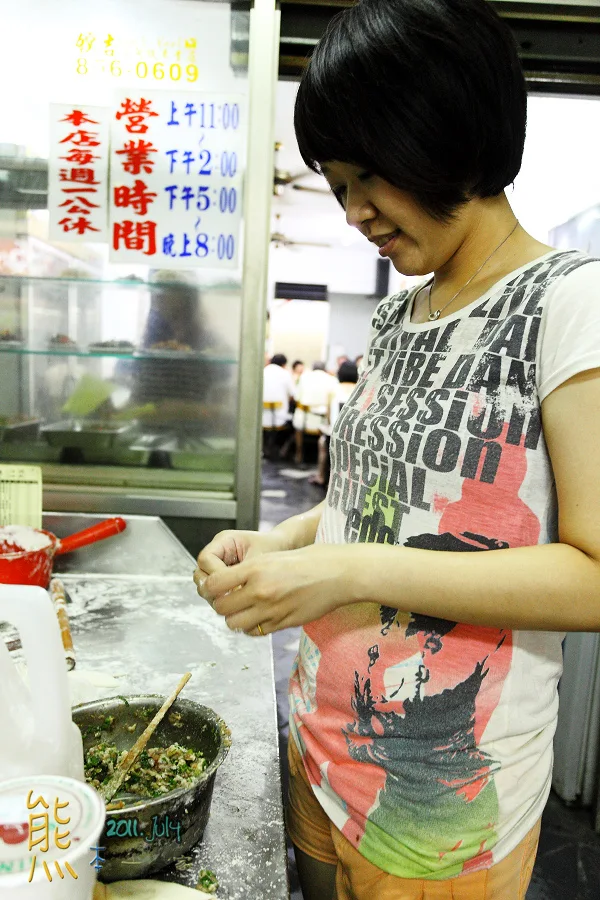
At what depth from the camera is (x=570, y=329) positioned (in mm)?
741

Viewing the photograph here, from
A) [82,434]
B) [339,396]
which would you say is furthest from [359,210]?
[339,396]

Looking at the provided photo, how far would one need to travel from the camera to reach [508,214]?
921 mm

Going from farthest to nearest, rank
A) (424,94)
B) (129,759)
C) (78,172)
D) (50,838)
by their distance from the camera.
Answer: (78,172), (129,759), (424,94), (50,838)

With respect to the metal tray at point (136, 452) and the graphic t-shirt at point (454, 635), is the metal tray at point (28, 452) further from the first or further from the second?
the graphic t-shirt at point (454, 635)

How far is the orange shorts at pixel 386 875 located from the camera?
875mm

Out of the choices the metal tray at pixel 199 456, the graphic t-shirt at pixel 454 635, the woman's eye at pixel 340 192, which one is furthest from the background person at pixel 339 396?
the graphic t-shirt at pixel 454 635

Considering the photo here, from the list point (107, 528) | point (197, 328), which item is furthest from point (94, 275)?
point (107, 528)

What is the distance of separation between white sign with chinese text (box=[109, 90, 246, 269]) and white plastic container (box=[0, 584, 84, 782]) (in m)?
1.67

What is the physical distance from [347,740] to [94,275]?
1847mm

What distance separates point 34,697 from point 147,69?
2.06m

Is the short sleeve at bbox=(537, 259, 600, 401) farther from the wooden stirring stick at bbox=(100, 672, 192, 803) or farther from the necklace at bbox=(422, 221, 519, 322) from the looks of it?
the wooden stirring stick at bbox=(100, 672, 192, 803)

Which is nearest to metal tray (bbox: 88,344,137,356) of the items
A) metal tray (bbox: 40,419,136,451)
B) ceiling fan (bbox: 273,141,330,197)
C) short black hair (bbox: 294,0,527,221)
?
metal tray (bbox: 40,419,136,451)

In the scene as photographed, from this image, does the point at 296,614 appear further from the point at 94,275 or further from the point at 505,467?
the point at 94,275

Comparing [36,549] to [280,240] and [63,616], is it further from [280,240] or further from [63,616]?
[280,240]
